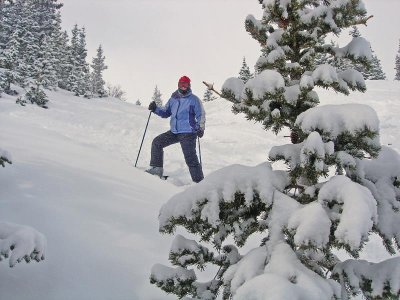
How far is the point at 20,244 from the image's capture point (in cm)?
298

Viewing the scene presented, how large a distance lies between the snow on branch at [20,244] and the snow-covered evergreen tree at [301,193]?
2.94 feet

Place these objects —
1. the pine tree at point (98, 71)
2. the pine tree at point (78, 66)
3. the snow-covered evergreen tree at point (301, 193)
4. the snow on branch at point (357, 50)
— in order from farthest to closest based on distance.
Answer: the pine tree at point (98, 71) → the pine tree at point (78, 66) → the snow on branch at point (357, 50) → the snow-covered evergreen tree at point (301, 193)

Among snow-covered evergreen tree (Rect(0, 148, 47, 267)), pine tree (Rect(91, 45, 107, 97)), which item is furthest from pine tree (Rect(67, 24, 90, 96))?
snow-covered evergreen tree (Rect(0, 148, 47, 267))

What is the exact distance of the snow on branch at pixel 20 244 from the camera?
9.62 ft

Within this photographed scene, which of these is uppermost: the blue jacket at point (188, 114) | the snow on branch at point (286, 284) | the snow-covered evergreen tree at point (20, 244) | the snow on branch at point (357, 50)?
the snow on branch at point (357, 50)

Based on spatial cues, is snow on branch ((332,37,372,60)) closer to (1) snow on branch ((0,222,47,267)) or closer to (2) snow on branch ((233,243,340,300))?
(2) snow on branch ((233,243,340,300))

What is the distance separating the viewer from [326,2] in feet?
11.8

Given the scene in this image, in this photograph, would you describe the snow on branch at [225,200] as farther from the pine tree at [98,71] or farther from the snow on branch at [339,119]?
the pine tree at [98,71]

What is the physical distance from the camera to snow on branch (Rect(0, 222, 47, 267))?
2.93 metres

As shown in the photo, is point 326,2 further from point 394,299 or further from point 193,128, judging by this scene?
point 193,128

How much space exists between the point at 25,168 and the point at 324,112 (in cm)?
513

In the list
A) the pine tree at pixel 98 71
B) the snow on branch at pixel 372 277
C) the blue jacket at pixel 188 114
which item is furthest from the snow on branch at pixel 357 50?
the pine tree at pixel 98 71

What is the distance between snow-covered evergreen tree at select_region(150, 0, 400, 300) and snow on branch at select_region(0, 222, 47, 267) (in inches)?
35.3

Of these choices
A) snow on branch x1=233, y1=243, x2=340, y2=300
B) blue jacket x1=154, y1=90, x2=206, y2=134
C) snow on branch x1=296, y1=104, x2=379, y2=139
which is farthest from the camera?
blue jacket x1=154, y1=90, x2=206, y2=134
